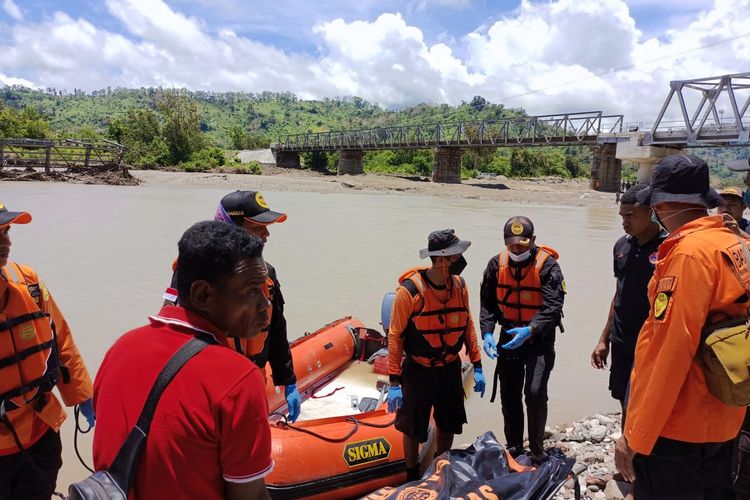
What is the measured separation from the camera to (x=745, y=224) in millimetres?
3443

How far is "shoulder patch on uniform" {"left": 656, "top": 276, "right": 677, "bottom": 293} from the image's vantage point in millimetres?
1589

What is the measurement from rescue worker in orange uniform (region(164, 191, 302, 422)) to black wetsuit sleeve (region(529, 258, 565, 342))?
4.89 feet

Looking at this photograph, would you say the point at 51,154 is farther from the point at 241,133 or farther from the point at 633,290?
the point at 241,133

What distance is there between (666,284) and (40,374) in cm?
233

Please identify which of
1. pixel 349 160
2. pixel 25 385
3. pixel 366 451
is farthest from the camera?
pixel 349 160

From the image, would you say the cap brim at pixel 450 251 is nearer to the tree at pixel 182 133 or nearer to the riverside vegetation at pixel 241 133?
the riverside vegetation at pixel 241 133

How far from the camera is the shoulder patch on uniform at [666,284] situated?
159cm

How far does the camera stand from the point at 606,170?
28.4 m

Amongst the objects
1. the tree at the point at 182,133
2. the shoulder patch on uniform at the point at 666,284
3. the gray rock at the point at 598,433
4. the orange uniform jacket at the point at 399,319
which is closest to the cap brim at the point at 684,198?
the shoulder patch on uniform at the point at 666,284

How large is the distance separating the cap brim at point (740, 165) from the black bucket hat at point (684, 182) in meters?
1.63

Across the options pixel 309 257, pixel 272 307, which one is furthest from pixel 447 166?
pixel 272 307

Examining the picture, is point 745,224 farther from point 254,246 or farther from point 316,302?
→ point 316,302

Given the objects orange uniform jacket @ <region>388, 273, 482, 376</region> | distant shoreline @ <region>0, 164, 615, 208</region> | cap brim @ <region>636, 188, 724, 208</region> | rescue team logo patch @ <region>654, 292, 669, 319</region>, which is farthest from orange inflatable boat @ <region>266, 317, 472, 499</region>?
distant shoreline @ <region>0, 164, 615, 208</region>

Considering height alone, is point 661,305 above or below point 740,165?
below
